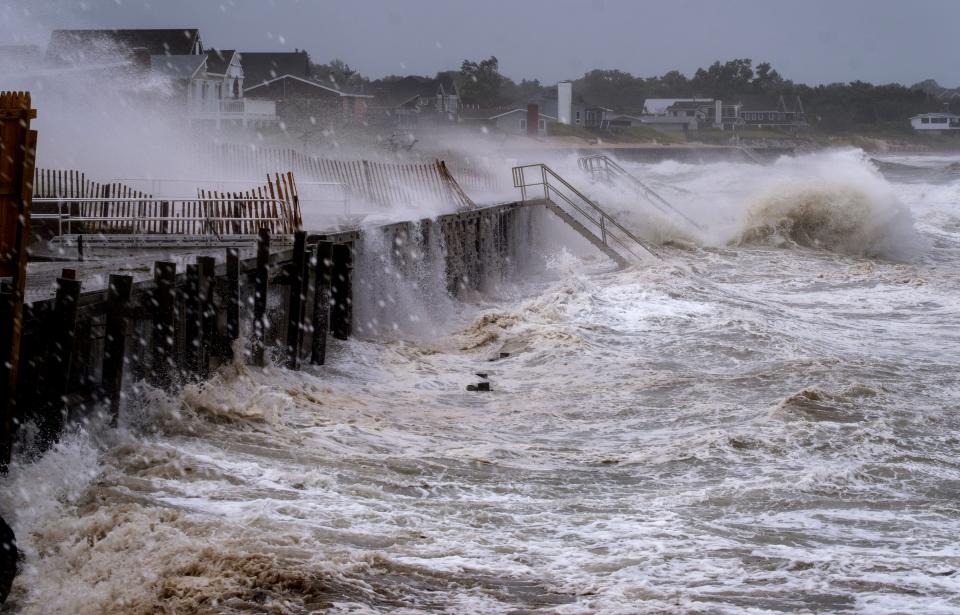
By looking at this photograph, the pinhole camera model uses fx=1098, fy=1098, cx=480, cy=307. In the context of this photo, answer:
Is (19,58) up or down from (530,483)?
up

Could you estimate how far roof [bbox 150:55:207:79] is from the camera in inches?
2269

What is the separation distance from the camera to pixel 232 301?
12617 millimetres

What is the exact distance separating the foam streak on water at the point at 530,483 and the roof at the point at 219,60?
47344 millimetres

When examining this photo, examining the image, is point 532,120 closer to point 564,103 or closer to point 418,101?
point 418,101

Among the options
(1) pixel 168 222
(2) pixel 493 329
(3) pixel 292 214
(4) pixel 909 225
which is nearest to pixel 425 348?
(2) pixel 493 329

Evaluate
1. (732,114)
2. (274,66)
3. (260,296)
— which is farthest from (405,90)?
(260,296)

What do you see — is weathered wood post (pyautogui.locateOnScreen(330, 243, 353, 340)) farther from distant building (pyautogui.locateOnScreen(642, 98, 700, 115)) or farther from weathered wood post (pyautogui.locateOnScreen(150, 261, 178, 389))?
distant building (pyautogui.locateOnScreen(642, 98, 700, 115))

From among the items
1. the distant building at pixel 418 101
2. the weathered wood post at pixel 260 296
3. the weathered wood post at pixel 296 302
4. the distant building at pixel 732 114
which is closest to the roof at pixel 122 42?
the distant building at pixel 418 101

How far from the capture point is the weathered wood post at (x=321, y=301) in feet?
49.1

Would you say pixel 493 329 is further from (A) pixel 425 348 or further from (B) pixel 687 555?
(B) pixel 687 555

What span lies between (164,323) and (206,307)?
3.23ft

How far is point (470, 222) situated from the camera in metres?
24.9

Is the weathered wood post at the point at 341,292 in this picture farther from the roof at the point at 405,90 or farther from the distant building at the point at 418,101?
the roof at the point at 405,90

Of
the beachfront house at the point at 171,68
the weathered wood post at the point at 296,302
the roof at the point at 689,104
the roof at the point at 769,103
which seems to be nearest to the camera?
the weathered wood post at the point at 296,302
